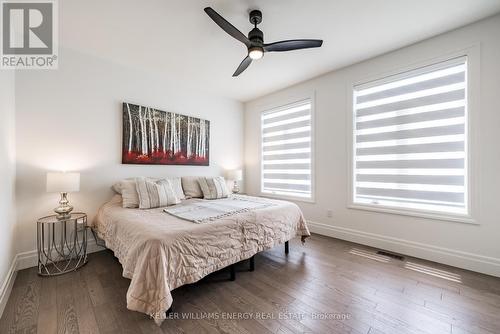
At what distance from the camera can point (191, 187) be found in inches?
135

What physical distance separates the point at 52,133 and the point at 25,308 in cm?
188

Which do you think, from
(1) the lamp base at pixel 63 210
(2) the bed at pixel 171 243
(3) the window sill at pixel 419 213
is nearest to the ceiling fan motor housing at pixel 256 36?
(2) the bed at pixel 171 243

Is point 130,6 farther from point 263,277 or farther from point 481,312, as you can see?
Result: point 481,312

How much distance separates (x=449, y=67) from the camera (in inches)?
96.5

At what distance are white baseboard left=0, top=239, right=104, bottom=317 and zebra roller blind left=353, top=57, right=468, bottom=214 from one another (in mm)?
3819

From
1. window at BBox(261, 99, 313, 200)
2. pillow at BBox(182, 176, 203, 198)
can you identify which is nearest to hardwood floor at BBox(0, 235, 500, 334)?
pillow at BBox(182, 176, 203, 198)

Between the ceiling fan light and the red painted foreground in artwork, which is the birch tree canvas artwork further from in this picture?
the ceiling fan light

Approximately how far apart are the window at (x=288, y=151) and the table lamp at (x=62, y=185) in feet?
10.5

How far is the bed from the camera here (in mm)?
1456

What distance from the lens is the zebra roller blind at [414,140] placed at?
2.42m

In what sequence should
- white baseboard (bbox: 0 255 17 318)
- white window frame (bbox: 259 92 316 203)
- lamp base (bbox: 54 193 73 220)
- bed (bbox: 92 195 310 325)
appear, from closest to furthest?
1. bed (bbox: 92 195 310 325)
2. white baseboard (bbox: 0 255 17 318)
3. lamp base (bbox: 54 193 73 220)
4. white window frame (bbox: 259 92 316 203)

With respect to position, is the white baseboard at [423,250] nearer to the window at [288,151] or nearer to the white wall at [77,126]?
the window at [288,151]

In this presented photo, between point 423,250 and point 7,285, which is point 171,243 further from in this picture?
point 423,250

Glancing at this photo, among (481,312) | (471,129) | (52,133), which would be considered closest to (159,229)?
(52,133)
